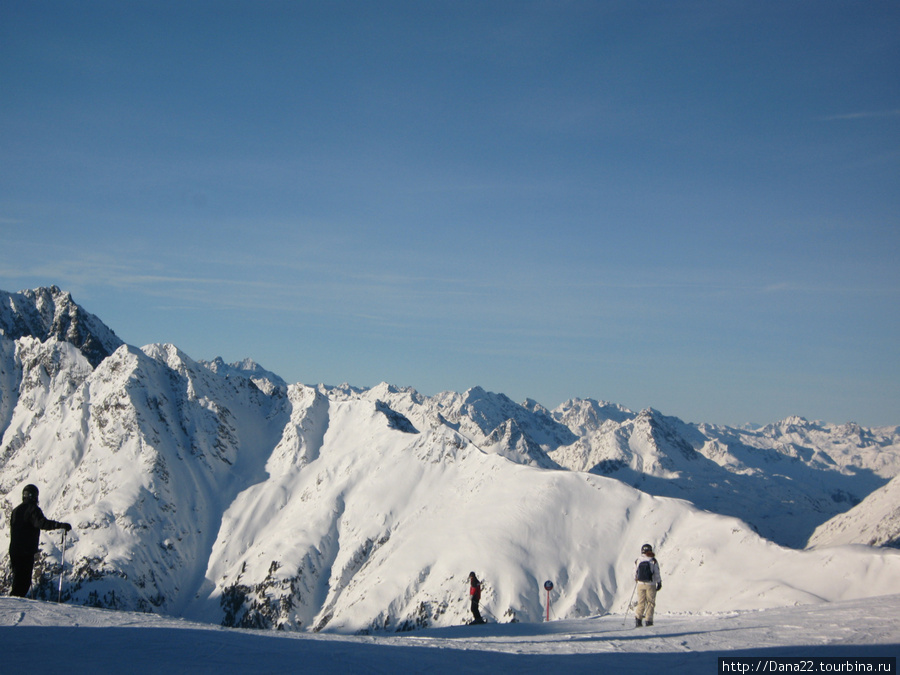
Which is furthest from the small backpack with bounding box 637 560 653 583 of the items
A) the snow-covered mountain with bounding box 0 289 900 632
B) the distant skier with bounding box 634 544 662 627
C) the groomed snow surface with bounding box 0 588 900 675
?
the snow-covered mountain with bounding box 0 289 900 632

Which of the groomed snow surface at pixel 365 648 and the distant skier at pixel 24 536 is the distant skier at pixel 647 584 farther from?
the distant skier at pixel 24 536

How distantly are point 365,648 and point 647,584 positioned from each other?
12434mm

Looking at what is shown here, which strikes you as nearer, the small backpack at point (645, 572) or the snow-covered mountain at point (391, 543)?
the small backpack at point (645, 572)

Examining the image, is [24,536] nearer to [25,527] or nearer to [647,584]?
[25,527]

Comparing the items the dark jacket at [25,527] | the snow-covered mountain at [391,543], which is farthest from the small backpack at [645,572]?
the snow-covered mountain at [391,543]

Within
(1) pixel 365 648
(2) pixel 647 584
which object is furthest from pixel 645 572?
(1) pixel 365 648

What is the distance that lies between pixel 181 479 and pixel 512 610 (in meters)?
124

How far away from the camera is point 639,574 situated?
79.3ft

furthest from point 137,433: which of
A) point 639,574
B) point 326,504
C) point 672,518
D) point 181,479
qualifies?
point 639,574

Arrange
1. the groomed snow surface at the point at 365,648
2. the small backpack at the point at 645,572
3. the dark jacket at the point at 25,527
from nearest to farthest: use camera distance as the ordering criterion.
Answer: the groomed snow surface at the point at 365,648, the dark jacket at the point at 25,527, the small backpack at the point at 645,572

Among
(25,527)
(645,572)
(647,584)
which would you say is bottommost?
(647,584)

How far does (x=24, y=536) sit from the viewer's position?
784 inches

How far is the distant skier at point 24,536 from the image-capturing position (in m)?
19.8

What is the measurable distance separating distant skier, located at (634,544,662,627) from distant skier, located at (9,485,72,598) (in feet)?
65.4
